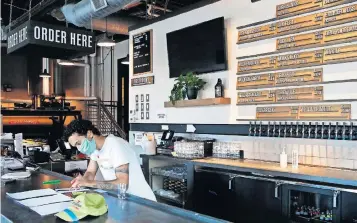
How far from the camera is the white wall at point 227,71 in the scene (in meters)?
3.80

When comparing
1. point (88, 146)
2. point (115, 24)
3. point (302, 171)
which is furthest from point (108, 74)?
point (302, 171)

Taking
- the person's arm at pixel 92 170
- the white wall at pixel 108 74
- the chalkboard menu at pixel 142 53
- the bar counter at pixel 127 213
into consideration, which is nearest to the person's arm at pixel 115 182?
the bar counter at pixel 127 213

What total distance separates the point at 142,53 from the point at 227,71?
79.4 inches

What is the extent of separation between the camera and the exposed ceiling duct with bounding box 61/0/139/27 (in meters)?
4.85

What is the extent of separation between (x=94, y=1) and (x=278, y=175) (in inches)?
131

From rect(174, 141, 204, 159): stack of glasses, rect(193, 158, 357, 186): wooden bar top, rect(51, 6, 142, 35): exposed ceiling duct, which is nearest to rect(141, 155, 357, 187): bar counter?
rect(193, 158, 357, 186): wooden bar top

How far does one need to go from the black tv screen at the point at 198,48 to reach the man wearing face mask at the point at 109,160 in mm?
2344

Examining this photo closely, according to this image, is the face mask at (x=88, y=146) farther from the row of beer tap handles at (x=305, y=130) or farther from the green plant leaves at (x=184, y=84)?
the green plant leaves at (x=184, y=84)

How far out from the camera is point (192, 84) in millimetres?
5129

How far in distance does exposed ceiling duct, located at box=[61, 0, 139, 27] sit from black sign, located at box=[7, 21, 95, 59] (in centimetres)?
100

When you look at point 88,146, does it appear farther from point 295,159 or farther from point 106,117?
point 106,117

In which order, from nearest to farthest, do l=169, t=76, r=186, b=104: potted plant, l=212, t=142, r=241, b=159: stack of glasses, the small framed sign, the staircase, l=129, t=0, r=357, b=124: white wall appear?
l=129, t=0, r=357, b=124: white wall, l=212, t=142, r=241, b=159: stack of glasses, l=169, t=76, r=186, b=104: potted plant, the small framed sign, the staircase

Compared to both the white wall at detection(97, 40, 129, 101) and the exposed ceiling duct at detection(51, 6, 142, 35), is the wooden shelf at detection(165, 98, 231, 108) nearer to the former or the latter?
the exposed ceiling duct at detection(51, 6, 142, 35)

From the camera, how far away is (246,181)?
151 inches
